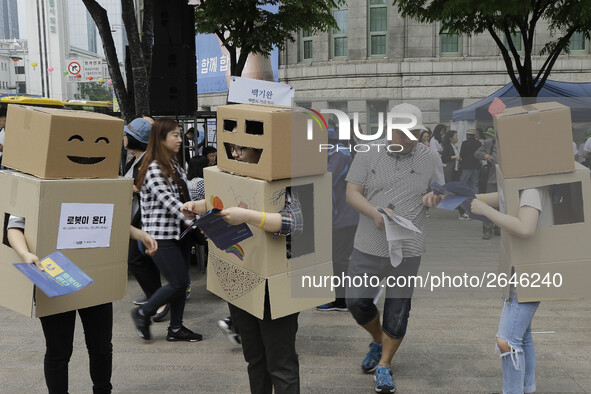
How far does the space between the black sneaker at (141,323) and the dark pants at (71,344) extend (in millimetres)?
1291

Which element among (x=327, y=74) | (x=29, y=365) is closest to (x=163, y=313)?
(x=29, y=365)

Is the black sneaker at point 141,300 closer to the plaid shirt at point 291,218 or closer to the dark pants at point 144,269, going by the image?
the dark pants at point 144,269

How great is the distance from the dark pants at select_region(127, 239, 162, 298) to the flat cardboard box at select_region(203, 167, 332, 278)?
220 centimetres

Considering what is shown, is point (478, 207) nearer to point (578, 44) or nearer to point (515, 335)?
point (515, 335)

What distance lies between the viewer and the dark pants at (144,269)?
5113mm

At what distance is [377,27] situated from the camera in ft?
70.2

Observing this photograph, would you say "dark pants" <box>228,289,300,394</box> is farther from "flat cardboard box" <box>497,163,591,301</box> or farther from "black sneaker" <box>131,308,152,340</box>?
"black sneaker" <box>131,308,152,340</box>

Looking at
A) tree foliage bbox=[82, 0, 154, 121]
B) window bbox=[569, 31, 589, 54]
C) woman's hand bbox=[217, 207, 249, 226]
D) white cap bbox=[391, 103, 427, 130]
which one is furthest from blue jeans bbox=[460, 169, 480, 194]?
window bbox=[569, 31, 589, 54]

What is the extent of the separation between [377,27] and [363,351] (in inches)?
729

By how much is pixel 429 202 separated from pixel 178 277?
7.45 feet

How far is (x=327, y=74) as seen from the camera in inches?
854

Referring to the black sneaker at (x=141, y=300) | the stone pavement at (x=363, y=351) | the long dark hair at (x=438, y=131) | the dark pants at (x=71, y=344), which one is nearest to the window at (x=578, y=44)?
the stone pavement at (x=363, y=351)

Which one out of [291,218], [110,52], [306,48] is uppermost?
[306,48]

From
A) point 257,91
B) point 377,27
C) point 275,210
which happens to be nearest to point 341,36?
point 377,27
